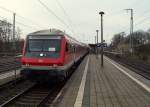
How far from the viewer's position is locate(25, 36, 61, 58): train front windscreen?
47.3 ft

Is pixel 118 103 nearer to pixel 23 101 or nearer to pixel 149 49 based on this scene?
pixel 23 101

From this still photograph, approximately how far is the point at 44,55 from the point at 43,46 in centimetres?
61

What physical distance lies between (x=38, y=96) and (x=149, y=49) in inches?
1762

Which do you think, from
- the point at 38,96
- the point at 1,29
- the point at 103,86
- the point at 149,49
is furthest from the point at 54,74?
the point at 1,29

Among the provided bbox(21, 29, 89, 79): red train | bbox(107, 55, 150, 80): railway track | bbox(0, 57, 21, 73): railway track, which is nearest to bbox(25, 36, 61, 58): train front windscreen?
bbox(21, 29, 89, 79): red train

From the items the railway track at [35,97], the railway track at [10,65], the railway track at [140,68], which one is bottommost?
the railway track at [35,97]

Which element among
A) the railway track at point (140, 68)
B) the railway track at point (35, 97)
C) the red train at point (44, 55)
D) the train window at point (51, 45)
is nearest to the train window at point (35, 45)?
the red train at point (44, 55)

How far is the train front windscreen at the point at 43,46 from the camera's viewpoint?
47.3ft

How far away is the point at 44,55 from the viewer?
14305mm

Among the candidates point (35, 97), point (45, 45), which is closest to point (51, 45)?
point (45, 45)

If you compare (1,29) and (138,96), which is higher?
(1,29)

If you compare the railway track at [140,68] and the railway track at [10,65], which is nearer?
A: the railway track at [140,68]

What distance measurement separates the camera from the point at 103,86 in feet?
45.4

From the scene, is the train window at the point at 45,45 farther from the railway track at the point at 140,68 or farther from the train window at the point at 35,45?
the railway track at the point at 140,68
